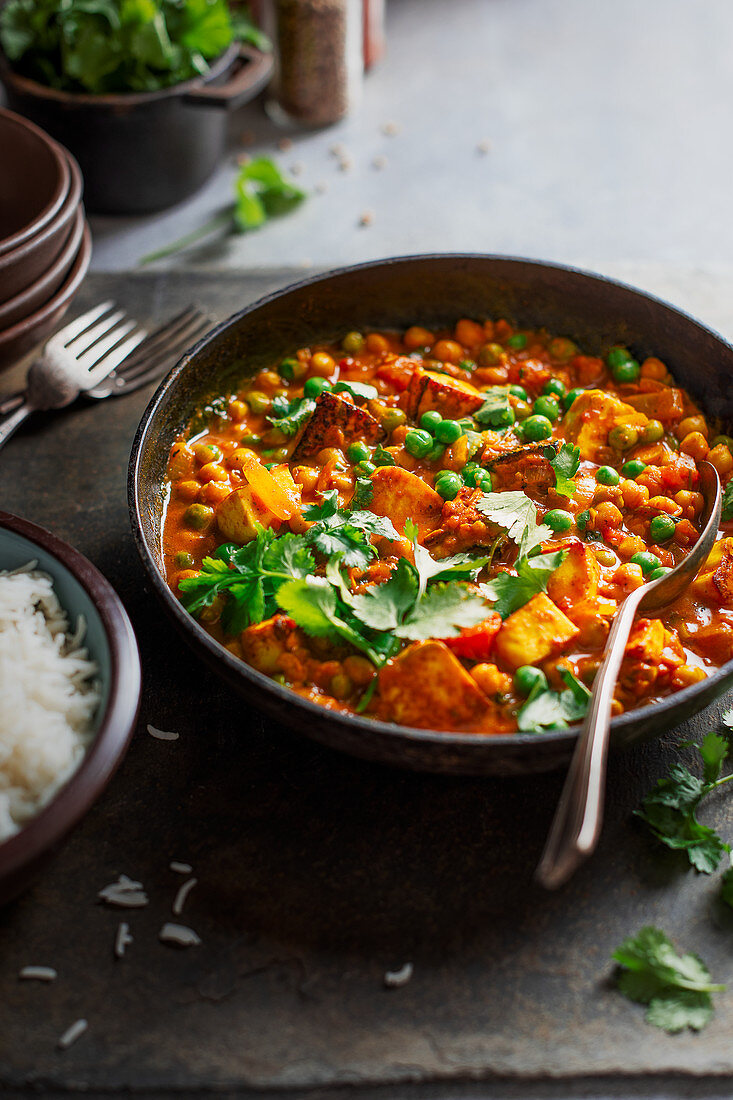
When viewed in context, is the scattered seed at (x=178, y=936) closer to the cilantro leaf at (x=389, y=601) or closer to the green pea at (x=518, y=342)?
the cilantro leaf at (x=389, y=601)

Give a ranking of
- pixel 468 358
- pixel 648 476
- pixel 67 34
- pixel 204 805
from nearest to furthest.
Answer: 1. pixel 204 805
2. pixel 648 476
3. pixel 468 358
4. pixel 67 34

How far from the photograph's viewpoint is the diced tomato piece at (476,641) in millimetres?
2908

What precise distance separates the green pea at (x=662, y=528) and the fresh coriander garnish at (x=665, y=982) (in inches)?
53.5

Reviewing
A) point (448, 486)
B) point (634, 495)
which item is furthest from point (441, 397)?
point (634, 495)

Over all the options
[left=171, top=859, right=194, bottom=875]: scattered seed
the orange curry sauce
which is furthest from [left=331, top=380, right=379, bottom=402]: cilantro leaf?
[left=171, top=859, right=194, bottom=875]: scattered seed

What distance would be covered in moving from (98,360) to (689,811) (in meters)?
3.09

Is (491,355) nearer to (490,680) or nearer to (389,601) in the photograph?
(389,601)

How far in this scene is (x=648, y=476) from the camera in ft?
11.7

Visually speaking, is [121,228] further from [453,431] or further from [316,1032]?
[316,1032]

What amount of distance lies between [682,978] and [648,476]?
1.76m

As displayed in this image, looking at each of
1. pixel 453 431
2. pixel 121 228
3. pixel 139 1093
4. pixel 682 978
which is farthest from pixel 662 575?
pixel 121 228

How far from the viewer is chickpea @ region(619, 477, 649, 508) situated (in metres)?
3.47

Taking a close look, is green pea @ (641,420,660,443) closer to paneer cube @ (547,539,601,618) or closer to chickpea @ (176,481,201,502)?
paneer cube @ (547,539,601,618)

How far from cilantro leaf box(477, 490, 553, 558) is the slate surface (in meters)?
0.76
